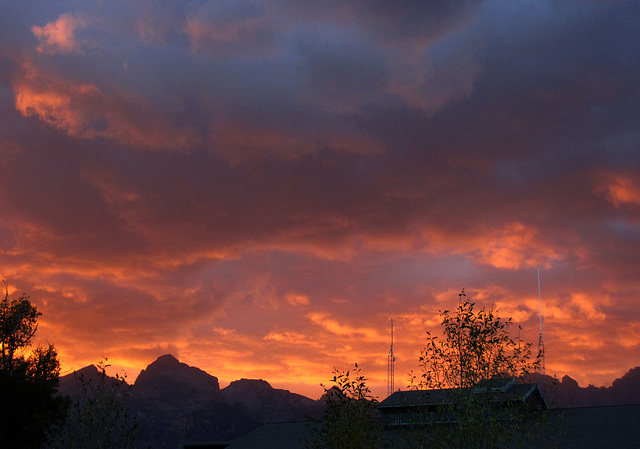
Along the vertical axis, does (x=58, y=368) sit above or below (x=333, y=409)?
above

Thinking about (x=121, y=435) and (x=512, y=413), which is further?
(x=121, y=435)

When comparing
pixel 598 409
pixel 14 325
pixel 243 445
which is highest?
pixel 14 325

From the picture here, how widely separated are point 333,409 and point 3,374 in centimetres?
3512

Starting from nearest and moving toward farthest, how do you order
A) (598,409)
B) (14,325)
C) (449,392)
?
1. (449,392)
2. (598,409)
3. (14,325)

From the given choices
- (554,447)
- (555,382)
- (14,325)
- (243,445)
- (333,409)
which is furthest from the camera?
(14,325)

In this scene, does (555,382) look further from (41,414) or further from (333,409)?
(41,414)

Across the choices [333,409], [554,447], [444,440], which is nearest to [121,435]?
[333,409]

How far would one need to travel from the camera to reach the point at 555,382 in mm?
30016

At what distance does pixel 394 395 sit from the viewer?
192 ft

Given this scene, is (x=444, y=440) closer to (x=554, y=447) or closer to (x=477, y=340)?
(x=477, y=340)

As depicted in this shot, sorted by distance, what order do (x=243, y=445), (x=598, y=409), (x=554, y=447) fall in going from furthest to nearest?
(x=243, y=445) → (x=598, y=409) → (x=554, y=447)

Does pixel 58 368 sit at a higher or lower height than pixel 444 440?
higher

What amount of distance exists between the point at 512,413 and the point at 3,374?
45101 mm

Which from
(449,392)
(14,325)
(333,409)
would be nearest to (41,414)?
(14,325)
